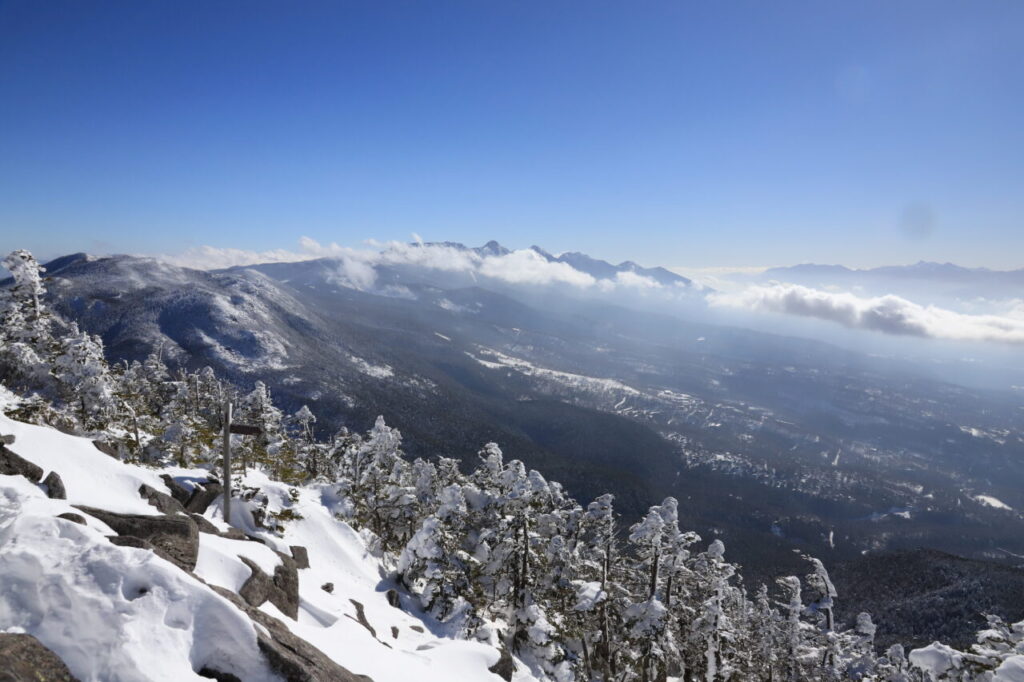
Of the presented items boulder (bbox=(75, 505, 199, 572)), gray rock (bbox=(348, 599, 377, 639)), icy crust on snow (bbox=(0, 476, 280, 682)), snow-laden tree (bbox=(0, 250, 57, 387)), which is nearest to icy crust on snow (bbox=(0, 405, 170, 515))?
boulder (bbox=(75, 505, 199, 572))

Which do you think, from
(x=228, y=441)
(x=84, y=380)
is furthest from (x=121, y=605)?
(x=84, y=380)

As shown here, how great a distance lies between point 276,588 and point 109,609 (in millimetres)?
7662

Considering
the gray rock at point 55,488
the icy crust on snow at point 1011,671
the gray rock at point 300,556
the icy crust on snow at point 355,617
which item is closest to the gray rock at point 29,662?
the icy crust on snow at point 355,617

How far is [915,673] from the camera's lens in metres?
30.5

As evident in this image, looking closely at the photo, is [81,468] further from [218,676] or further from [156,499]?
[218,676]

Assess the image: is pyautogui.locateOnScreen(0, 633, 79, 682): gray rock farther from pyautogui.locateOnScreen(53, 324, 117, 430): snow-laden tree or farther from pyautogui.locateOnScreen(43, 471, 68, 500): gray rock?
pyautogui.locateOnScreen(53, 324, 117, 430): snow-laden tree

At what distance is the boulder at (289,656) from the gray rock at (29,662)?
326 centimetres

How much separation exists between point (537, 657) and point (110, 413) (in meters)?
33.8

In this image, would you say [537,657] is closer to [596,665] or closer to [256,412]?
[596,665]

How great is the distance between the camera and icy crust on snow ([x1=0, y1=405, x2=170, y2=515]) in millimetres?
15375

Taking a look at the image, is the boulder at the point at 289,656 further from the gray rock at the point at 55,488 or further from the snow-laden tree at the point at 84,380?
the snow-laden tree at the point at 84,380

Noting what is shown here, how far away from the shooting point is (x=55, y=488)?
1459cm

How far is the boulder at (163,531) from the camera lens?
1277 centimetres

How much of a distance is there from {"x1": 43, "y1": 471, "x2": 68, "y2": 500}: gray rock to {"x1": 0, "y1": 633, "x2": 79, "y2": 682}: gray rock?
9045mm
